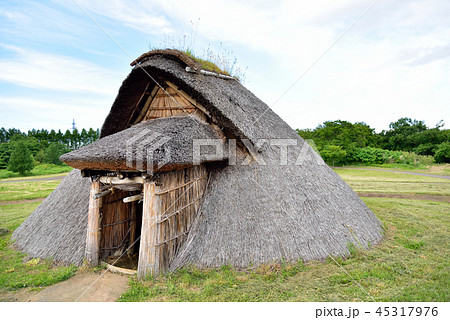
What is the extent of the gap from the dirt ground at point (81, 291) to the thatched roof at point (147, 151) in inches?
87.9

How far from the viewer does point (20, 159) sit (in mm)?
29875

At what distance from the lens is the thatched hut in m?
5.19

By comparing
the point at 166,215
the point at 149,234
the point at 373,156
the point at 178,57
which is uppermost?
the point at 178,57

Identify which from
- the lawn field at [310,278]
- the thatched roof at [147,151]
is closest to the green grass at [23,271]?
the lawn field at [310,278]

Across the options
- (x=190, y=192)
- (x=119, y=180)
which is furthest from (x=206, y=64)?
(x=119, y=180)

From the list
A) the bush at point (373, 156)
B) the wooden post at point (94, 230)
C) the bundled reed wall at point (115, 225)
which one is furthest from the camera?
the bush at point (373, 156)

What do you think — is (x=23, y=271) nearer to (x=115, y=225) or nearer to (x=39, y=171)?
(x=115, y=225)

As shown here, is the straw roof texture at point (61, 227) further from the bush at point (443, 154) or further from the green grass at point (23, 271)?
the bush at point (443, 154)

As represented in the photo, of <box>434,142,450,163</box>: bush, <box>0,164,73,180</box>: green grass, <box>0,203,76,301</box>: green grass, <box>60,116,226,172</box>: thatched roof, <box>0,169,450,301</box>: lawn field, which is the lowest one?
<box>0,203,76,301</box>: green grass

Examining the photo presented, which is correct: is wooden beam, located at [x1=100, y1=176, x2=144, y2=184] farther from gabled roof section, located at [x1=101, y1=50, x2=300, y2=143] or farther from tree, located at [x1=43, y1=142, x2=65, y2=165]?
tree, located at [x1=43, y1=142, x2=65, y2=165]

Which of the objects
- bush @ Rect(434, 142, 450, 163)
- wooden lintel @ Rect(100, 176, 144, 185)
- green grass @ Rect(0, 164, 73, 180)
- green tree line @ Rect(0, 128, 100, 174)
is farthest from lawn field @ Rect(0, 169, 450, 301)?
bush @ Rect(434, 142, 450, 163)

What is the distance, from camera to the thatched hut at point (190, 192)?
17.0 feet

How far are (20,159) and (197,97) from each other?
32.8 meters

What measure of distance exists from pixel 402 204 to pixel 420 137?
35934 mm
